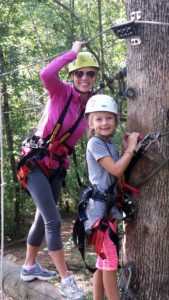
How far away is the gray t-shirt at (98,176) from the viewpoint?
2570 millimetres

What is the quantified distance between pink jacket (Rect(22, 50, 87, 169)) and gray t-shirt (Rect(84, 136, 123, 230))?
0.51 metres

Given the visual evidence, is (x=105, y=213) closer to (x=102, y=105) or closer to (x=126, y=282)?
(x=126, y=282)

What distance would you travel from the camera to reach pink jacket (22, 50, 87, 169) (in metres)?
2.84

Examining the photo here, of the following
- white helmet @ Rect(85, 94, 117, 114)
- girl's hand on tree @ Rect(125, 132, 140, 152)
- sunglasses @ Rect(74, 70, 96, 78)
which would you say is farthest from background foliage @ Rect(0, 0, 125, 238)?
girl's hand on tree @ Rect(125, 132, 140, 152)

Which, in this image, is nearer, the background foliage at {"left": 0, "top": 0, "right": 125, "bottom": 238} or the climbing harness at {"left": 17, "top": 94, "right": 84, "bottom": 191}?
the climbing harness at {"left": 17, "top": 94, "right": 84, "bottom": 191}

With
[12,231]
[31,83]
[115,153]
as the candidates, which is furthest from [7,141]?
[115,153]

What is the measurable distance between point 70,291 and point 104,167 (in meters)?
1.17

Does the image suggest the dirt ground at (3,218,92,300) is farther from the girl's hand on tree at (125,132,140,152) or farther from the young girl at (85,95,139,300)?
the girl's hand on tree at (125,132,140,152)

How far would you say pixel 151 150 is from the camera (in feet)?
8.35

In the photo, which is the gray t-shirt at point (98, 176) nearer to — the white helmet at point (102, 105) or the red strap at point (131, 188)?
the red strap at point (131, 188)

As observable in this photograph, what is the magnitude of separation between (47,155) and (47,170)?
0.46ft

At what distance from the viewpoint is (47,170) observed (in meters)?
3.26

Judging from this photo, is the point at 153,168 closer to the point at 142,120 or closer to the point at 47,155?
the point at 142,120

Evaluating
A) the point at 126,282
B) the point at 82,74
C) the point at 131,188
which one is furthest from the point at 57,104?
the point at 126,282
